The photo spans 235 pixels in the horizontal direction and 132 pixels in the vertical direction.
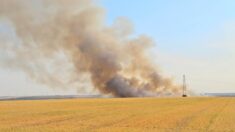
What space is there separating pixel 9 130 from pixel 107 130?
4769mm

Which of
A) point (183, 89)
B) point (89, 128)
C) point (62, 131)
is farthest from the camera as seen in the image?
point (183, 89)

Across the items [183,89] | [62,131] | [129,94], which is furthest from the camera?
[183,89]

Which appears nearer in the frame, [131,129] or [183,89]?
[131,129]

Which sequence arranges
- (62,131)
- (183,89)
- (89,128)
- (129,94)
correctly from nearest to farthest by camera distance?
(62,131), (89,128), (129,94), (183,89)

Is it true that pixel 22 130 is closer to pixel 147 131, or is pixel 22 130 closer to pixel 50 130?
pixel 50 130

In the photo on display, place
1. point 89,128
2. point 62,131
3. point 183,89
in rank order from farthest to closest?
point 183,89
point 89,128
point 62,131

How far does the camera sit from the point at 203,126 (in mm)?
21906

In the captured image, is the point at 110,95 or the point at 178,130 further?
the point at 110,95

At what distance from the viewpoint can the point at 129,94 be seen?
366 feet

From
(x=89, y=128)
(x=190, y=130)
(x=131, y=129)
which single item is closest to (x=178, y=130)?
(x=190, y=130)

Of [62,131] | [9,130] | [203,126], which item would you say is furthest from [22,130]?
[203,126]

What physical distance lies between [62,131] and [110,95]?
9400cm

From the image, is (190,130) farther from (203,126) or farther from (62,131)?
(62,131)

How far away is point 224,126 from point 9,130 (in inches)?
439
